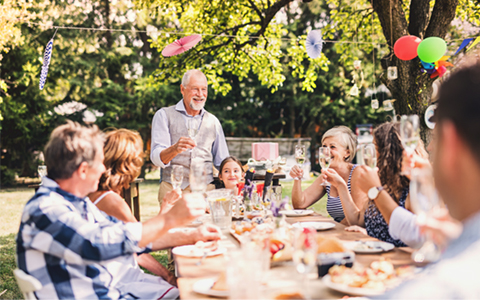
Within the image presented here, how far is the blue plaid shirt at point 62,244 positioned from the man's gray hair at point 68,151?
72 mm

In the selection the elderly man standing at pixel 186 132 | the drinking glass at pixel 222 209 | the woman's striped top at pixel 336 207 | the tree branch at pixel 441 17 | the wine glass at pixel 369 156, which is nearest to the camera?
the wine glass at pixel 369 156

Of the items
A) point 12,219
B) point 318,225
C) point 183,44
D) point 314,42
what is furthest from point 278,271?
point 12,219

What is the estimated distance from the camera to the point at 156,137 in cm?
384

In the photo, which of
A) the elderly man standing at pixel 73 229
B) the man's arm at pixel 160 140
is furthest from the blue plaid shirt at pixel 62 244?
the man's arm at pixel 160 140

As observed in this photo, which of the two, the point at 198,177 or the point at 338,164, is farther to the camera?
the point at 338,164

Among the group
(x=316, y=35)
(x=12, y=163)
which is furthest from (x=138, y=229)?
(x=12, y=163)

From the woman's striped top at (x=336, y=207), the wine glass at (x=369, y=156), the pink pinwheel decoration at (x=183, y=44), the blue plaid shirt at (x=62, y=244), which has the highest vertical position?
the pink pinwheel decoration at (x=183, y=44)

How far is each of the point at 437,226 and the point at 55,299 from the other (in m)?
1.42

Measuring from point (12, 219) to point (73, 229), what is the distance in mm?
6945

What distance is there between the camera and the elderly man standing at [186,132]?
12.4 feet

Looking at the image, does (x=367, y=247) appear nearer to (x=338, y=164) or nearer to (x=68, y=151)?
(x=68, y=151)

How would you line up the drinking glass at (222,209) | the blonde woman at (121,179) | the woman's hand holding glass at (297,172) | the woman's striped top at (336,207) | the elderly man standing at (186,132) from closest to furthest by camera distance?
the blonde woman at (121,179) → the drinking glass at (222,209) → the woman's hand holding glass at (297,172) → the woman's striped top at (336,207) → the elderly man standing at (186,132)

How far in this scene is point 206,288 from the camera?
1407 millimetres

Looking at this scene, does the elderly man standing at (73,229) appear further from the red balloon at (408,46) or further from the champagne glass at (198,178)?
the red balloon at (408,46)
